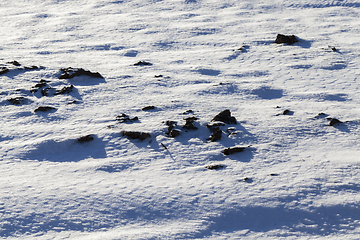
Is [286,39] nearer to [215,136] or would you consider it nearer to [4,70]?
[215,136]

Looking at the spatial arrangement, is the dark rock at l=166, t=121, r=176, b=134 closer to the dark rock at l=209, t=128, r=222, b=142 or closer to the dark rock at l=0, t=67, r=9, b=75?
the dark rock at l=209, t=128, r=222, b=142

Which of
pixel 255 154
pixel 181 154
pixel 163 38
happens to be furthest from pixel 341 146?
pixel 163 38

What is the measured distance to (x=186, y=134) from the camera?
4.03m

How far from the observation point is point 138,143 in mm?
3879

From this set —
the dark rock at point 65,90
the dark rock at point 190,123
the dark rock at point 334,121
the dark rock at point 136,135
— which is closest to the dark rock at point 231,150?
the dark rock at point 190,123

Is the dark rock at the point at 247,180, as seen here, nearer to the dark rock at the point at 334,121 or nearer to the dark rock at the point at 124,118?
the dark rock at the point at 334,121

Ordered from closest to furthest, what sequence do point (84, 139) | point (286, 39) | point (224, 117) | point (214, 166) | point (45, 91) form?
point (214, 166) → point (84, 139) → point (224, 117) → point (45, 91) → point (286, 39)

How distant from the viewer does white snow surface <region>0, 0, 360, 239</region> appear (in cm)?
292

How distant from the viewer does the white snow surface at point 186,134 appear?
2918 millimetres

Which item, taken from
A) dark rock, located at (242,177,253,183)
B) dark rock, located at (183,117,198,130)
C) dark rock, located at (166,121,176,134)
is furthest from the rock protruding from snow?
dark rock, located at (242,177,253,183)

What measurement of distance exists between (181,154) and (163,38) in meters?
4.07

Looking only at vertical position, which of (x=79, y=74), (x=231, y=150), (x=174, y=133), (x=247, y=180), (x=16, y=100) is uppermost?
(x=79, y=74)

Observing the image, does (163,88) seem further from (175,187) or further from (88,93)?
(175,187)

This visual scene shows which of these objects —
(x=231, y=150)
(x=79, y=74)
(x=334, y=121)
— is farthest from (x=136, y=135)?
(x=334, y=121)
